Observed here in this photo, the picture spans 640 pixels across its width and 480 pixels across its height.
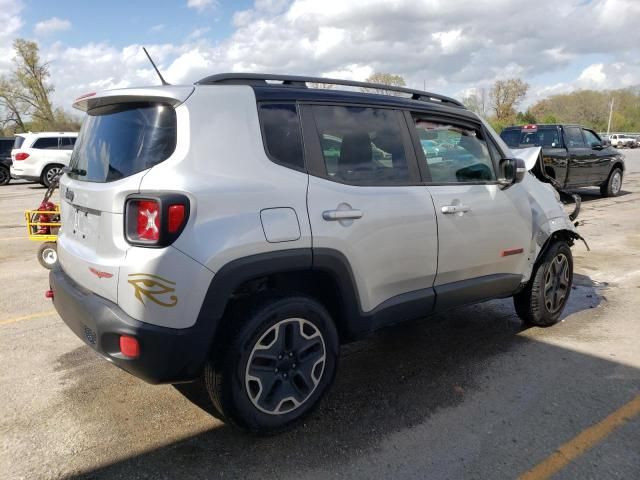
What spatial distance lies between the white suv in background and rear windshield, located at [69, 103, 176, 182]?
49.2 ft

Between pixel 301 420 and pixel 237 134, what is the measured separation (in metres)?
1.59

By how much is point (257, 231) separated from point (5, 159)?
803 inches

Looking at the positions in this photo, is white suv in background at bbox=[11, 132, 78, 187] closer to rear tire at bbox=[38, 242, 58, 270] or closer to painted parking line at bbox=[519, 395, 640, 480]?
rear tire at bbox=[38, 242, 58, 270]

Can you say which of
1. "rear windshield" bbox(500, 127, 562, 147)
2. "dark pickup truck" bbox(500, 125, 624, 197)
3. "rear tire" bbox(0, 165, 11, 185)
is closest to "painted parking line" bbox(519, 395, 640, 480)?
"dark pickup truck" bbox(500, 125, 624, 197)

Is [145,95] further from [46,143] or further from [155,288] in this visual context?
[46,143]

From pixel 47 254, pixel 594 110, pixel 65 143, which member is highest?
pixel 594 110

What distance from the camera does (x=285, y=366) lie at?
2.77m

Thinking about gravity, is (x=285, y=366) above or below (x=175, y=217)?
below

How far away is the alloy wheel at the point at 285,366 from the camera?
8.72 feet

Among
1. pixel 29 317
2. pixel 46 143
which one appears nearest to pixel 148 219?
pixel 29 317

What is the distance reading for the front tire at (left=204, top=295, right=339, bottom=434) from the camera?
256 centimetres

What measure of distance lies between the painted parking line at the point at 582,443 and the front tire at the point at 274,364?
1.14 m

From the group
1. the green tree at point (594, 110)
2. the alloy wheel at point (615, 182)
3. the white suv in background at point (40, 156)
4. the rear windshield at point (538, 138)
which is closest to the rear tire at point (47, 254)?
the rear windshield at point (538, 138)

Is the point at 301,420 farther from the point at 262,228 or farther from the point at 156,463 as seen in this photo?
the point at 262,228
